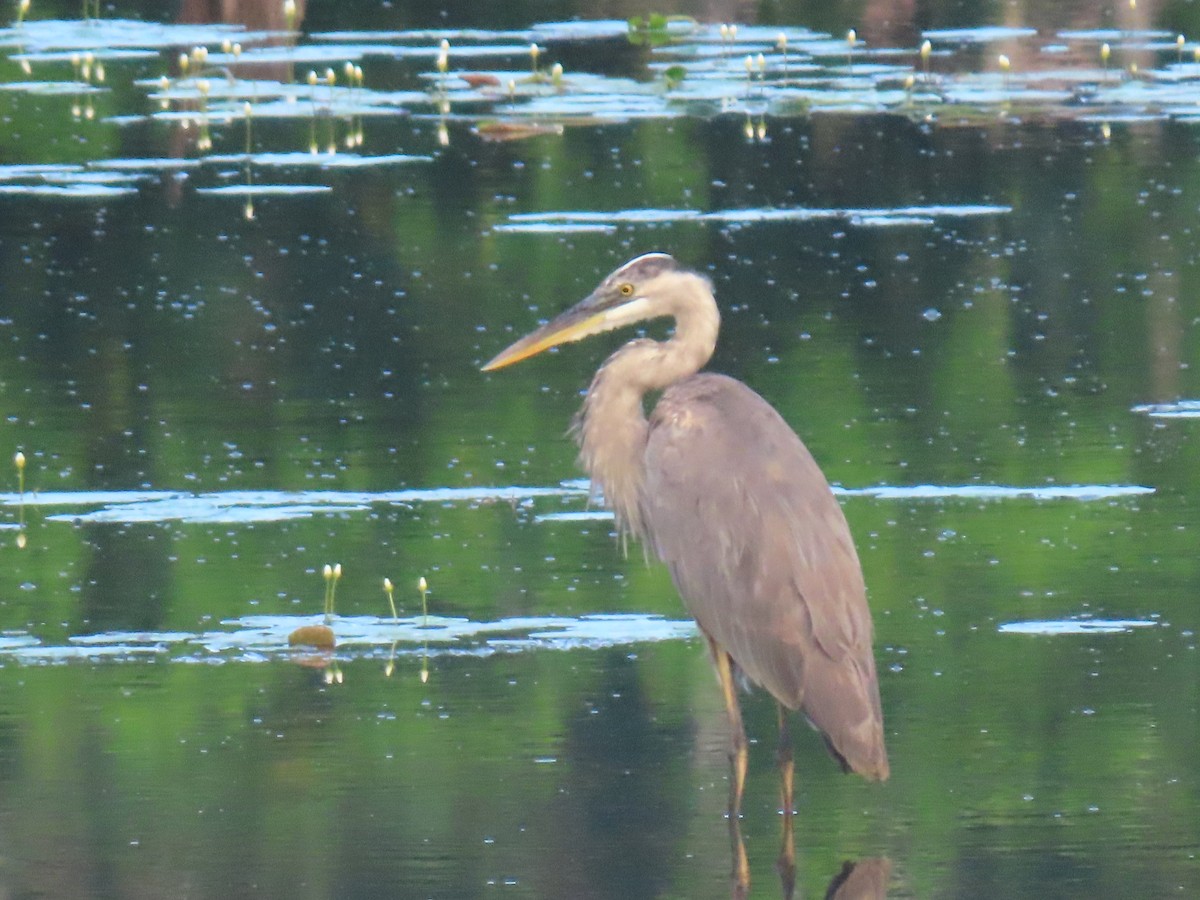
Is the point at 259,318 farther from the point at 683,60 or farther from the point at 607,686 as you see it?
the point at 683,60

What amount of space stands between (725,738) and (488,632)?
1.04 m

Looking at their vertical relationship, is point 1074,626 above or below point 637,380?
below

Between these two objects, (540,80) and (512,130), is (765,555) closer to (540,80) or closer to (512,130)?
(512,130)

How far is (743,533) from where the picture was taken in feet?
21.2

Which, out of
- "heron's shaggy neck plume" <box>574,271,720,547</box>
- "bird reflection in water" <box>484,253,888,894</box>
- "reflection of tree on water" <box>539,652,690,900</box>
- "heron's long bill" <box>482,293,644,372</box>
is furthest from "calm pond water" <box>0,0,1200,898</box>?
"heron's long bill" <box>482,293,644,372</box>

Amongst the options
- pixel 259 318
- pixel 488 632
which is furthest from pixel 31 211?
pixel 488 632

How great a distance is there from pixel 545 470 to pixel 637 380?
2.48 meters

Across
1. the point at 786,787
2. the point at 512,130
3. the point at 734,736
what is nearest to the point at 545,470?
the point at 734,736

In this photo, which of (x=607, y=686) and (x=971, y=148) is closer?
(x=607, y=686)

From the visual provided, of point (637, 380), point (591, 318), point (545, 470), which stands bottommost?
point (545, 470)

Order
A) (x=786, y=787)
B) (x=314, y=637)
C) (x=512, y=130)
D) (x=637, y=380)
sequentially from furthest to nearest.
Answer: (x=512, y=130) < (x=314, y=637) < (x=637, y=380) < (x=786, y=787)

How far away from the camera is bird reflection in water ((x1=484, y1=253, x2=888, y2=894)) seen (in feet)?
20.4

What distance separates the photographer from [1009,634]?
7.64 meters

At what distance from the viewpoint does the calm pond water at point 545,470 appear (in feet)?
20.4
